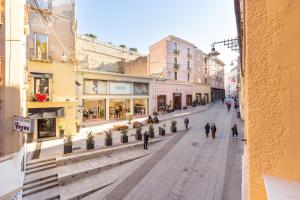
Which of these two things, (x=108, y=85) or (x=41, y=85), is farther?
(x=108, y=85)

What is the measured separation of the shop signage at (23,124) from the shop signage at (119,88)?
16974 mm

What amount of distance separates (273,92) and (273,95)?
0.06ft

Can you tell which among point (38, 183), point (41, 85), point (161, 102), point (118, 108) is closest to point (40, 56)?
point (41, 85)

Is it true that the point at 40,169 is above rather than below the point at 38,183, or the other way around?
above

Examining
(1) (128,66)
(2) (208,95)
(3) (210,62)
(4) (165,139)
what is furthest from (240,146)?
(3) (210,62)

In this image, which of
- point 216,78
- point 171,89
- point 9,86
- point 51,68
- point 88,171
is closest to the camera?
point 9,86

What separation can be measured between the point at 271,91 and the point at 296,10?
532 millimetres

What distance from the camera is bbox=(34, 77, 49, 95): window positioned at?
17766 mm

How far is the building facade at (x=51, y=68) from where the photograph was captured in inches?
686

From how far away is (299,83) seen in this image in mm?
1261

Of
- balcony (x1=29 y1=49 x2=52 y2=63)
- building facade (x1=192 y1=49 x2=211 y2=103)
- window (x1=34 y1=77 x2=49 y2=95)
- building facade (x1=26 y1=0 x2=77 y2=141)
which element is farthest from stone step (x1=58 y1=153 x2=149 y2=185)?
building facade (x1=192 y1=49 x2=211 y2=103)

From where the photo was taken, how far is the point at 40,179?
1091 cm

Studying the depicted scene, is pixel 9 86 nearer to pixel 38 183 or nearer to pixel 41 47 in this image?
pixel 38 183

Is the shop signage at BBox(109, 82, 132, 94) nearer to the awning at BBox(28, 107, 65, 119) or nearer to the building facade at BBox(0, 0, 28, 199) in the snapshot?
the awning at BBox(28, 107, 65, 119)
